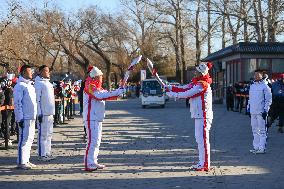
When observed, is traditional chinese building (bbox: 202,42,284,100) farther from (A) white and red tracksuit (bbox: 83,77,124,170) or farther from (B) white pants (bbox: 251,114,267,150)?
(A) white and red tracksuit (bbox: 83,77,124,170)

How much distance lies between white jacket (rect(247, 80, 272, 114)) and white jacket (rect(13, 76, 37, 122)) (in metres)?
5.38

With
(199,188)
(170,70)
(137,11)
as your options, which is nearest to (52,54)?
(137,11)

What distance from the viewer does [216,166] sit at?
1141 cm

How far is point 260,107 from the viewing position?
13500 millimetres

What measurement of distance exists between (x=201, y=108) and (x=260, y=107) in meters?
3.11

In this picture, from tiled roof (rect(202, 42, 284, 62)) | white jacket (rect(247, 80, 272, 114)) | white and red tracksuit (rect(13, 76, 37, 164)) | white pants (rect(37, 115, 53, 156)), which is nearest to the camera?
white and red tracksuit (rect(13, 76, 37, 164))

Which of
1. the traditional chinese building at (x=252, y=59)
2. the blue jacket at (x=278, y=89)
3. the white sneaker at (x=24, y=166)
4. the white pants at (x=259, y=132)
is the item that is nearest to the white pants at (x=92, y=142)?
the white sneaker at (x=24, y=166)

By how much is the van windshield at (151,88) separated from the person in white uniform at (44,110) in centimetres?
2565

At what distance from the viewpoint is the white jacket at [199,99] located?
10797 mm

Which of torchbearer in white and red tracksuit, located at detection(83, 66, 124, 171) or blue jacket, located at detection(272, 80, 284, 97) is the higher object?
blue jacket, located at detection(272, 80, 284, 97)

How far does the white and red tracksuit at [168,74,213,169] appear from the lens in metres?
10.8

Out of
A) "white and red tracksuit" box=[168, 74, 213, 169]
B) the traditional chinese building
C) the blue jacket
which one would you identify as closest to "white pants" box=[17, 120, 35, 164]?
"white and red tracksuit" box=[168, 74, 213, 169]

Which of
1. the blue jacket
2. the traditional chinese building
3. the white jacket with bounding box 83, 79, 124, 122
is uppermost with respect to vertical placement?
the traditional chinese building

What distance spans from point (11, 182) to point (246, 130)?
11655mm
